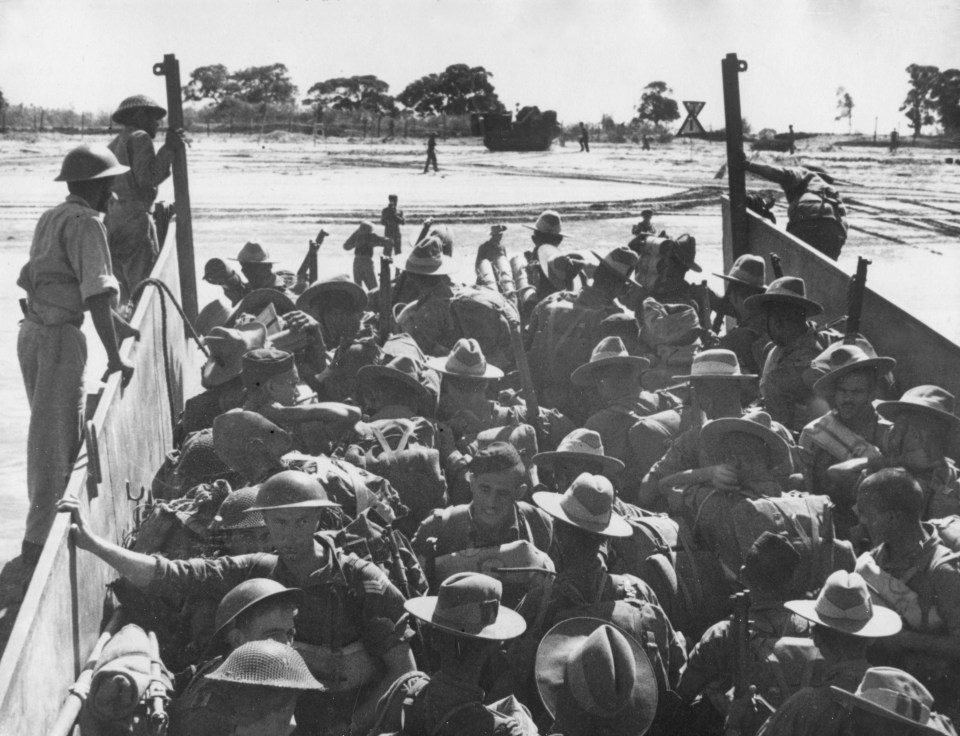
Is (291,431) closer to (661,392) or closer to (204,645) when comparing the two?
(204,645)

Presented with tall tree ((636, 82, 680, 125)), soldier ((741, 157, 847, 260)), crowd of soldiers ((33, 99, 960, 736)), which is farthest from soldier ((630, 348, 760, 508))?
tall tree ((636, 82, 680, 125))

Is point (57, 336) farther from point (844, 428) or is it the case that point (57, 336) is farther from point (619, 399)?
point (844, 428)

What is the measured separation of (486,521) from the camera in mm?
5617

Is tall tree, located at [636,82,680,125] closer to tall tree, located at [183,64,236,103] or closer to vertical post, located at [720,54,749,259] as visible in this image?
tall tree, located at [183,64,236,103]

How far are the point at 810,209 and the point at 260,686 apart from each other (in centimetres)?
961

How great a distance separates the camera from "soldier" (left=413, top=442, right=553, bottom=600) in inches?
219

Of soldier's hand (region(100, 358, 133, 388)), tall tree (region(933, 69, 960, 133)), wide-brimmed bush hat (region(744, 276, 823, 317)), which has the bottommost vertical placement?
soldier's hand (region(100, 358, 133, 388))

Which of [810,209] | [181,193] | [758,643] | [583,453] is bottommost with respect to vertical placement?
[758,643]

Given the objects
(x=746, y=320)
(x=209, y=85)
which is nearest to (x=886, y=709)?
(x=746, y=320)

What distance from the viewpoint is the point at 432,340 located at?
9438mm

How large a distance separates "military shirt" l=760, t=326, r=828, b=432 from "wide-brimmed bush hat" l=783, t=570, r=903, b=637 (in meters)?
3.51

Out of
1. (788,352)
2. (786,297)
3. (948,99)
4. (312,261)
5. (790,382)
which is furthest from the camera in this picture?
(948,99)

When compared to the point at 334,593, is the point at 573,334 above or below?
above

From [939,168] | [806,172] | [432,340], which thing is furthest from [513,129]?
[432,340]
